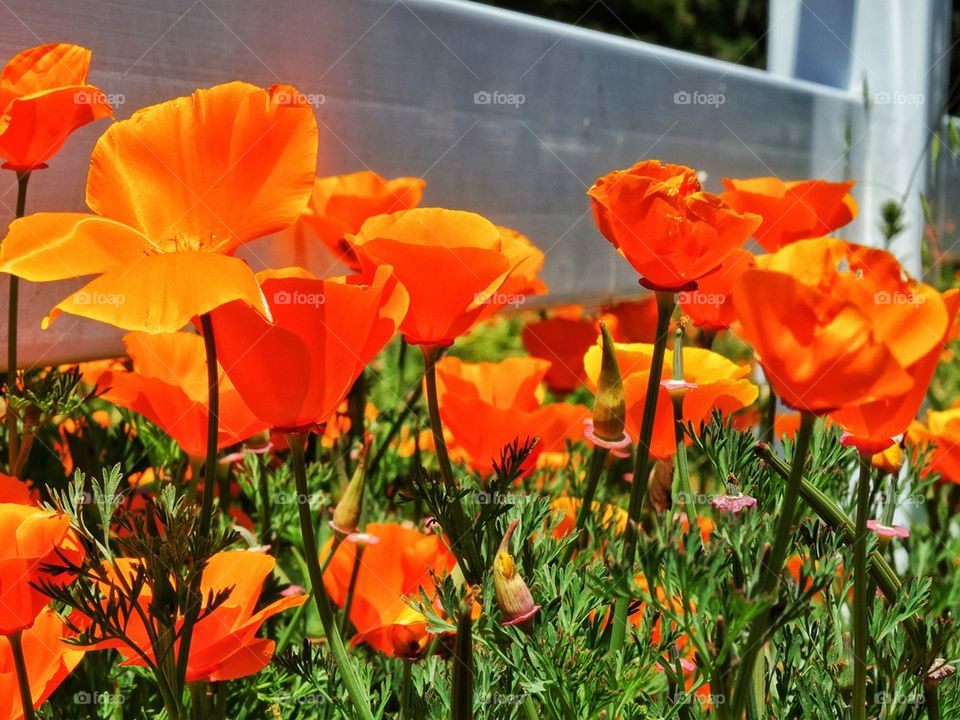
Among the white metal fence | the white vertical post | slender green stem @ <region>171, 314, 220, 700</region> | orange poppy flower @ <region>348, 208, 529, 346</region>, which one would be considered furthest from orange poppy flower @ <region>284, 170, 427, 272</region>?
the white vertical post

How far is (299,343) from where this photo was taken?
0.56 m

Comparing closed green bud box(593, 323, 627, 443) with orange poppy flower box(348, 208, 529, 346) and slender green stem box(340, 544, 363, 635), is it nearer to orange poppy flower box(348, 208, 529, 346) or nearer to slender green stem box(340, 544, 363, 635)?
orange poppy flower box(348, 208, 529, 346)

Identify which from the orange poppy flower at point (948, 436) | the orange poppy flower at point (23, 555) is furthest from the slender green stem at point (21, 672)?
the orange poppy flower at point (948, 436)

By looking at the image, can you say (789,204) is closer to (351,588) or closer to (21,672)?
(351,588)

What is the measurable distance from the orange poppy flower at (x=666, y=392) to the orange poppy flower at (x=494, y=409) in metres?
0.13

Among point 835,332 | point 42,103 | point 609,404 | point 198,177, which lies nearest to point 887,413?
point 835,332

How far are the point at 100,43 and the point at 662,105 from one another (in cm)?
85

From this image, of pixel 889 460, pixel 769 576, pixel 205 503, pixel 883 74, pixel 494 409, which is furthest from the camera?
pixel 883 74

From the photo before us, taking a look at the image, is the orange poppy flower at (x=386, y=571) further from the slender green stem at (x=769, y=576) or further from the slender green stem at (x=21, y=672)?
the slender green stem at (x=769, y=576)

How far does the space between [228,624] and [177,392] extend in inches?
7.9

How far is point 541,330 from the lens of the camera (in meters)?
1.25

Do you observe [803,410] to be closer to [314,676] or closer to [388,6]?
[314,676]

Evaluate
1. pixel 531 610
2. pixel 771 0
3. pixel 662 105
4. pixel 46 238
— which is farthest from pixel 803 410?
pixel 771 0

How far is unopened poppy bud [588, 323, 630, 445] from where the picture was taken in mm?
651
